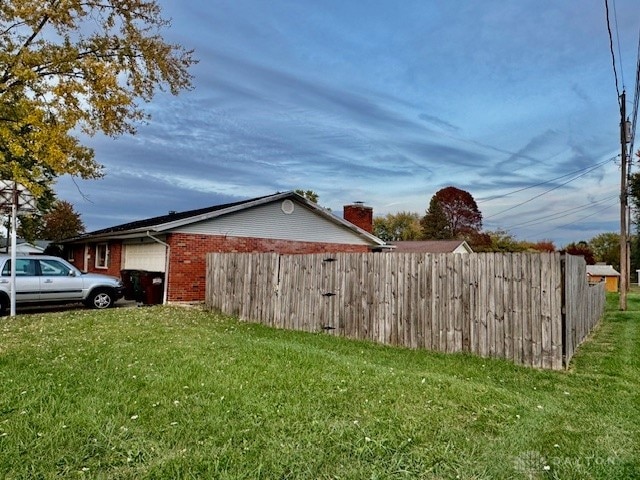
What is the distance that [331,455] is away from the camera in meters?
3.39

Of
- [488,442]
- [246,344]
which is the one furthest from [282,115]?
[488,442]

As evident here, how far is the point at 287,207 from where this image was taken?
17.5m

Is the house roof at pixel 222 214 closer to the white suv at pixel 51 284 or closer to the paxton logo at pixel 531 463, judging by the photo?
the white suv at pixel 51 284

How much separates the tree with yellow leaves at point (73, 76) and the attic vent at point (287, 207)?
5.99 m

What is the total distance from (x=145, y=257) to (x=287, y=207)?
218 inches

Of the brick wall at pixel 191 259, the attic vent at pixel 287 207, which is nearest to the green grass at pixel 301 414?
the brick wall at pixel 191 259

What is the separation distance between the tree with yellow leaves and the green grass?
9.38 meters

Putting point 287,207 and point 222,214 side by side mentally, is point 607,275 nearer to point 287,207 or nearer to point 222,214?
point 287,207

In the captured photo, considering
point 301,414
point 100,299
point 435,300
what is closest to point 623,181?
point 435,300

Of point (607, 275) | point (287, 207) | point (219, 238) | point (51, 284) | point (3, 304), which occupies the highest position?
point (287, 207)

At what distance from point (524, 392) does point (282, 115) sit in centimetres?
1184

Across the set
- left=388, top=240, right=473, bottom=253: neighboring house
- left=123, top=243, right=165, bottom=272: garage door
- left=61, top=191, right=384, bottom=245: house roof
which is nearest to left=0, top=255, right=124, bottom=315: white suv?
left=123, top=243, right=165, bottom=272: garage door

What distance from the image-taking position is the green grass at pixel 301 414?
3.24m

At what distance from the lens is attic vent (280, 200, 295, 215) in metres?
17.4
